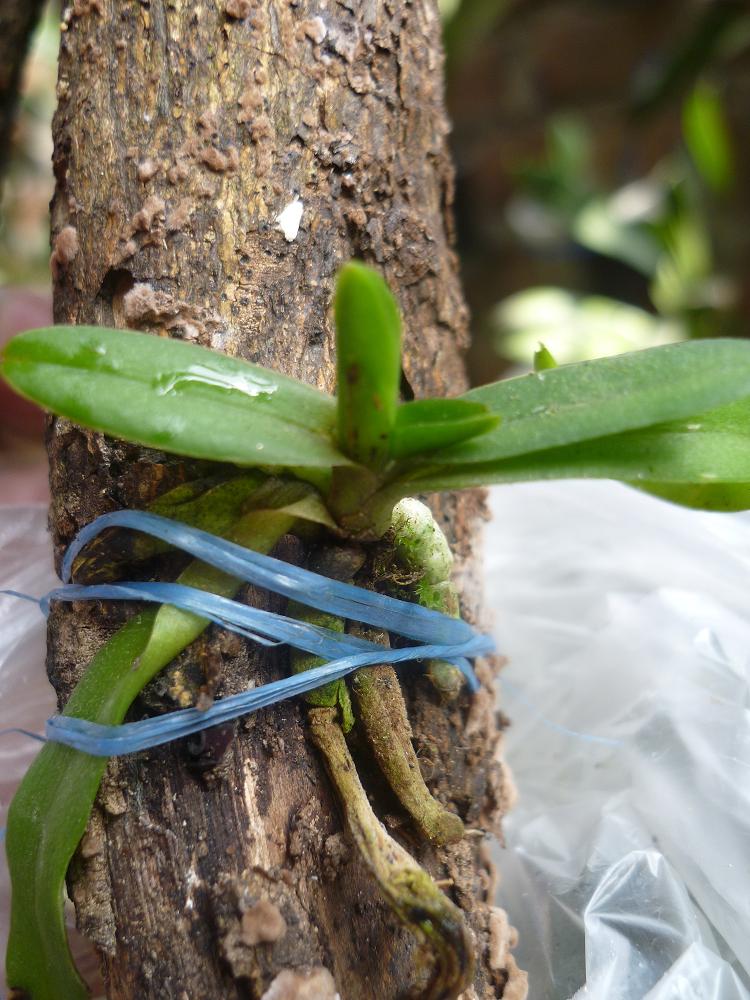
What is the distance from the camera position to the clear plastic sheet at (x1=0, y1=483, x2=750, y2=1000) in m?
0.59

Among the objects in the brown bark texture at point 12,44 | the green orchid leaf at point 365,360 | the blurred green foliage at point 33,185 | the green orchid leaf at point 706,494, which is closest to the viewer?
the green orchid leaf at point 365,360

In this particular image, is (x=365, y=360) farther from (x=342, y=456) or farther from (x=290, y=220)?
(x=290, y=220)

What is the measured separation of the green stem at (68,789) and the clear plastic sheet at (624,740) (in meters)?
0.36

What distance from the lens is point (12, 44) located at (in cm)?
98

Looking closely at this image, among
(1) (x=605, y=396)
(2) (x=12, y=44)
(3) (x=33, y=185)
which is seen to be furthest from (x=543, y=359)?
(3) (x=33, y=185)

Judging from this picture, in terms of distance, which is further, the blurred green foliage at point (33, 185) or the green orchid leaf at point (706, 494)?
the blurred green foliage at point (33, 185)

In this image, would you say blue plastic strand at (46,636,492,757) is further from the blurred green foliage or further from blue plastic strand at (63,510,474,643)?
the blurred green foliage

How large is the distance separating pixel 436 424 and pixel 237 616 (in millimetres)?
173

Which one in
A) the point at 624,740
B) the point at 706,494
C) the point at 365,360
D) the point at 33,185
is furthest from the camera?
the point at 33,185

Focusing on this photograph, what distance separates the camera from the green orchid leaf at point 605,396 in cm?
44

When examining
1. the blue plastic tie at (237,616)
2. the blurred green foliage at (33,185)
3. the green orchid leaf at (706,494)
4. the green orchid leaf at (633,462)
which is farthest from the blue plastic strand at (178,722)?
the blurred green foliage at (33,185)

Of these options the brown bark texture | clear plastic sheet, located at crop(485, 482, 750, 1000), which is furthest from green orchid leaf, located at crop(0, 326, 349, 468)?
the brown bark texture

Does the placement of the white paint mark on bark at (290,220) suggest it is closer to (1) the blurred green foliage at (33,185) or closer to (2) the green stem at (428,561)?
(2) the green stem at (428,561)

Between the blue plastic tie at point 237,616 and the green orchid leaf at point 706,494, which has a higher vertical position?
the green orchid leaf at point 706,494
